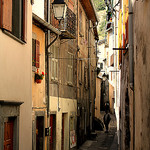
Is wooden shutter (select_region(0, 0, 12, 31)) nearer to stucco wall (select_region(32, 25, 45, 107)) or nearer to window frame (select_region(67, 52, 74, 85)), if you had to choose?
stucco wall (select_region(32, 25, 45, 107))

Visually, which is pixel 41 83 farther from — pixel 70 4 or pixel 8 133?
pixel 70 4

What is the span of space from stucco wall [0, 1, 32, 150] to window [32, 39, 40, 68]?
202cm

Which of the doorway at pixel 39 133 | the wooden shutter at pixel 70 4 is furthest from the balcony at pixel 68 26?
the doorway at pixel 39 133

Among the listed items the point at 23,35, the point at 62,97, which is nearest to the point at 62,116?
the point at 62,97

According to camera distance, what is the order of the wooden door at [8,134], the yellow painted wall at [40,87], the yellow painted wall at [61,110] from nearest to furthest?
the wooden door at [8,134] → the yellow painted wall at [40,87] → the yellow painted wall at [61,110]

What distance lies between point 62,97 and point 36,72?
176 inches

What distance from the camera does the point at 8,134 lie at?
27.7ft

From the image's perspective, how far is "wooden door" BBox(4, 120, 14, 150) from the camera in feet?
27.0

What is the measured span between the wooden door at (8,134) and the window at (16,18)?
1.97m

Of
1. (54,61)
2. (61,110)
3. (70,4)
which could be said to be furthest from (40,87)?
(70,4)

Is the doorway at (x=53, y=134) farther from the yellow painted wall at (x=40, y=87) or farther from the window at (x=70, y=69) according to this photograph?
the window at (x=70, y=69)

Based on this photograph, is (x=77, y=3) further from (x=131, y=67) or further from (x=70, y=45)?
(x=131, y=67)

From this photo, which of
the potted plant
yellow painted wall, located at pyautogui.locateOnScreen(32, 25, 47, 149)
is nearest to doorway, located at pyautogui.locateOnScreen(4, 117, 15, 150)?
yellow painted wall, located at pyautogui.locateOnScreen(32, 25, 47, 149)

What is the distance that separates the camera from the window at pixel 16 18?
8040 mm
